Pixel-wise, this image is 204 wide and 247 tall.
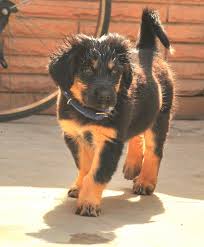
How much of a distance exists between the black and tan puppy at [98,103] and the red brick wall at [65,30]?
2629mm

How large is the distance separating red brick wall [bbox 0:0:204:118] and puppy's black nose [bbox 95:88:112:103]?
3.14 metres

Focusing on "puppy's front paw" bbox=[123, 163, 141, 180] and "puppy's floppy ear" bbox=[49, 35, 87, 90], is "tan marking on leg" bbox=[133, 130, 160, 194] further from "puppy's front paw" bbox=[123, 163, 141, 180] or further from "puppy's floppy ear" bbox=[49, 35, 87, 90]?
"puppy's floppy ear" bbox=[49, 35, 87, 90]

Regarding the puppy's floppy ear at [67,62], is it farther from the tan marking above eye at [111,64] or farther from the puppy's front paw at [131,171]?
the puppy's front paw at [131,171]

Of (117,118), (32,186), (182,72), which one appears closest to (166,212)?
(117,118)

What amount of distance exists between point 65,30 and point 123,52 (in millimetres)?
3058

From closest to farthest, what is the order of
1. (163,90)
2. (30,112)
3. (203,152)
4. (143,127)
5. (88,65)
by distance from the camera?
(88,65)
(143,127)
(163,90)
(203,152)
(30,112)

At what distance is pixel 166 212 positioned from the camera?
4.12 m

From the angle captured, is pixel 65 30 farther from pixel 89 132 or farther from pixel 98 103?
pixel 98 103

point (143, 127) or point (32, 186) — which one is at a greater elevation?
point (143, 127)

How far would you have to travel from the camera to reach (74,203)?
13.8ft

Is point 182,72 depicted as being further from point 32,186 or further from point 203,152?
point 32,186

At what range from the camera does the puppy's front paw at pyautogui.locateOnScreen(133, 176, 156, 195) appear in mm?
4527

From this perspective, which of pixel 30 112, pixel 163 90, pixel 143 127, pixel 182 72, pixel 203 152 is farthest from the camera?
pixel 182 72

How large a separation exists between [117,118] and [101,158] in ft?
0.72
